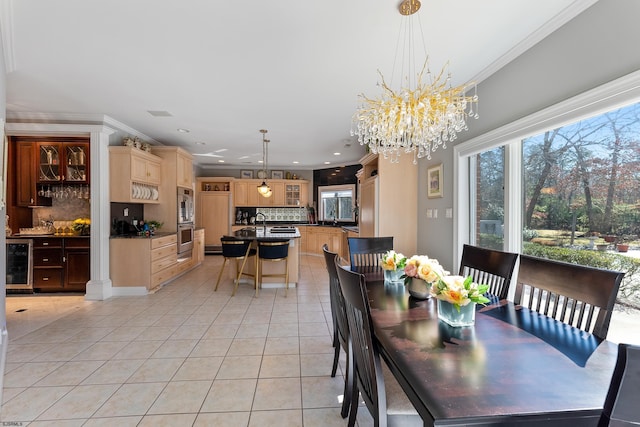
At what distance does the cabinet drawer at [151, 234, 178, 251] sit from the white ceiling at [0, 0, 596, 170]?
6.26 feet

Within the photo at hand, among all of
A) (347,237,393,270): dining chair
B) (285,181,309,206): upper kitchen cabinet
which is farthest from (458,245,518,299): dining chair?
(285,181,309,206): upper kitchen cabinet

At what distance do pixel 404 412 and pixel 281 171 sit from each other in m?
7.66

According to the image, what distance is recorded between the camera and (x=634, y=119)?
5.44ft

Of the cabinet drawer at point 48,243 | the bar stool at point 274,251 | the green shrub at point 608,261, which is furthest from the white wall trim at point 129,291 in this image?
the green shrub at point 608,261

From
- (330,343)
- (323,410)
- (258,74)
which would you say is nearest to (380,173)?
(258,74)

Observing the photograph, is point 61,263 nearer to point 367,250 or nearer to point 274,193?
point 367,250

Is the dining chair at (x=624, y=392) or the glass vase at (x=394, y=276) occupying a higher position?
the dining chair at (x=624, y=392)

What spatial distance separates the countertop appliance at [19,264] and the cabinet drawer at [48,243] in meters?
0.06

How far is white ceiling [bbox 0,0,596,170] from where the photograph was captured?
1.86m

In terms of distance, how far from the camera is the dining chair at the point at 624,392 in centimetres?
54

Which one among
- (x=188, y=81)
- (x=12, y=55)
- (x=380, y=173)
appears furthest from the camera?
(x=380, y=173)

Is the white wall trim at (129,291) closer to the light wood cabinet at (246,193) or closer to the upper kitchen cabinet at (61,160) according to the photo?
the upper kitchen cabinet at (61,160)

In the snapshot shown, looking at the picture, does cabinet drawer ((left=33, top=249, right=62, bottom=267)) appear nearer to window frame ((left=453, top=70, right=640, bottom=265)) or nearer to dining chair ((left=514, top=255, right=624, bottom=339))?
window frame ((left=453, top=70, right=640, bottom=265))

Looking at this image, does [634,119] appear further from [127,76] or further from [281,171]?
[281,171]
